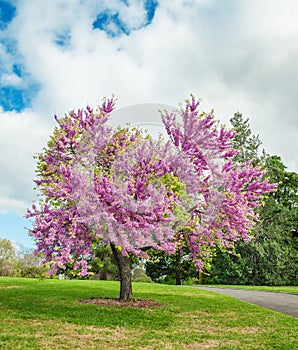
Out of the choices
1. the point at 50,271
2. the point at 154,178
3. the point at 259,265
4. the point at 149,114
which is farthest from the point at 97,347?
the point at 259,265

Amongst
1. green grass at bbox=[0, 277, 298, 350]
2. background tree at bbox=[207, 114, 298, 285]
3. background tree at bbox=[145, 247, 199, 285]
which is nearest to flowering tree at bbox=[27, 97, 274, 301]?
green grass at bbox=[0, 277, 298, 350]

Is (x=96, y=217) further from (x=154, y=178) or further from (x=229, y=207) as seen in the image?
(x=229, y=207)

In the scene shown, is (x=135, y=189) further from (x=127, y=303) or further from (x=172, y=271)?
(x=172, y=271)

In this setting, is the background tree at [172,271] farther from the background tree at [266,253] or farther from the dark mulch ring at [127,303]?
the dark mulch ring at [127,303]

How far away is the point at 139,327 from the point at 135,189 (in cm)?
379

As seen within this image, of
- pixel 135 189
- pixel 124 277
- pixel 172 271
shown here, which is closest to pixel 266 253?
pixel 172 271

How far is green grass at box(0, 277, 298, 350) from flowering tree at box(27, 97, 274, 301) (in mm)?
1560

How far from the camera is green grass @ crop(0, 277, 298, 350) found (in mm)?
7375

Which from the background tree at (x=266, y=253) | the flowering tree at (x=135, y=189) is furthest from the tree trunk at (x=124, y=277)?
the background tree at (x=266, y=253)

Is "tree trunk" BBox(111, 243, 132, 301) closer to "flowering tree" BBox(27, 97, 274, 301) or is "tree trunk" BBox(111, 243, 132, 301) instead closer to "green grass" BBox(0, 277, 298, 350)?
"flowering tree" BBox(27, 97, 274, 301)

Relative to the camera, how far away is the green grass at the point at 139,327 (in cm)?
738

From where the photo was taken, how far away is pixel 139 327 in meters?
9.00

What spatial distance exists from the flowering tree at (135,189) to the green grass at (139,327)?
1.56 m

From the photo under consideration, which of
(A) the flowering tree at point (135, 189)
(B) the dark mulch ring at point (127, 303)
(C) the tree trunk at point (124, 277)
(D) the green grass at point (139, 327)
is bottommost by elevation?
(D) the green grass at point (139, 327)
